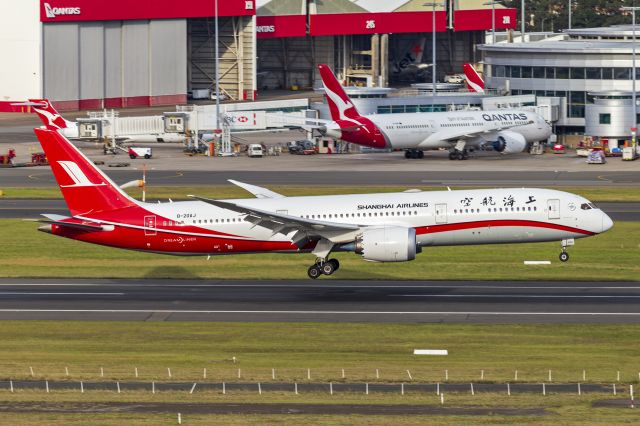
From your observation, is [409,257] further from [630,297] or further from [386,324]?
[630,297]

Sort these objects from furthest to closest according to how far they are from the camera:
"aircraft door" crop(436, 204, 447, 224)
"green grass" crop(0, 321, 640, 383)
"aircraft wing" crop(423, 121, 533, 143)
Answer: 1. "aircraft wing" crop(423, 121, 533, 143)
2. "aircraft door" crop(436, 204, 447, 224)
3. "green grass" crop(0, 321, 640, 383)

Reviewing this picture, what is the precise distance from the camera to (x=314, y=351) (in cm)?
5112

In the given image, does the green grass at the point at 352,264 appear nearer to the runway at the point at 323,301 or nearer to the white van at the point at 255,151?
the runway at the point at 323,301

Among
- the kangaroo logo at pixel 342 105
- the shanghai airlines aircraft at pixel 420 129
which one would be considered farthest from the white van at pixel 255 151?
the kangaroo logo at pixel 342 105

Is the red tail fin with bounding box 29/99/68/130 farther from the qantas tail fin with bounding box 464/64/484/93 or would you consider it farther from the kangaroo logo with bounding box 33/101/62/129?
the qantas tail fin with bounding box 464/64/484/93

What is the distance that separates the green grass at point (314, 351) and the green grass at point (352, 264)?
13.6m

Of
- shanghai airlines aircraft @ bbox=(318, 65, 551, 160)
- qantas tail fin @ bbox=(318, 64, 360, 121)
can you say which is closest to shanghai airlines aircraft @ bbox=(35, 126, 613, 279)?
qantas tail fin @ bbox=(318, 64, 360, 121)

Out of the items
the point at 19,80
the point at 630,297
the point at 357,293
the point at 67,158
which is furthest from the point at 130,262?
the point at 19,80

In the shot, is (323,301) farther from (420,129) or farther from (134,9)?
(134,9)

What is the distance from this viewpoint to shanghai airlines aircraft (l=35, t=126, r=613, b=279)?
6334 centimetres

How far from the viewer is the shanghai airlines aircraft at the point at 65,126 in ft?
426

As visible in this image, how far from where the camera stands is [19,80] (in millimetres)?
179625

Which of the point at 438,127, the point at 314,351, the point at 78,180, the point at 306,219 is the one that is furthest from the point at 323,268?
the point at 438,127

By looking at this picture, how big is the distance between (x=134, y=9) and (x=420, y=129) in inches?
2501
